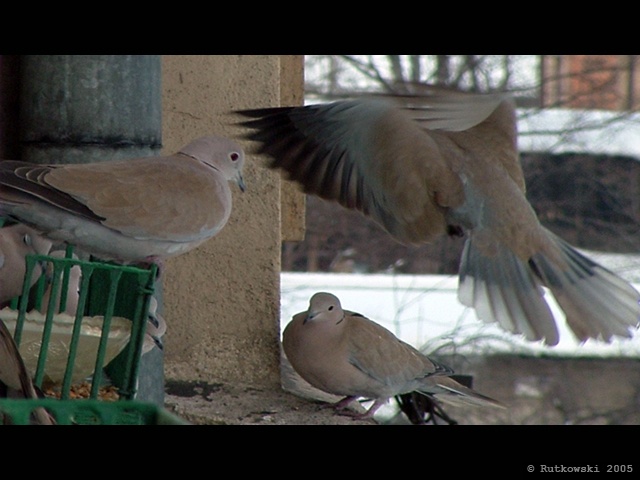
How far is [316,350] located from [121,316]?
1287 millimetres

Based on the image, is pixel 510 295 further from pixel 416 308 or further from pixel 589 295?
Answer: pixel 416 308

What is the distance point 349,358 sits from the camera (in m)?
3.99

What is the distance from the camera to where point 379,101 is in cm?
377

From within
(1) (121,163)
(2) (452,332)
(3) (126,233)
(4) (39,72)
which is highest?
(4) (39,72)

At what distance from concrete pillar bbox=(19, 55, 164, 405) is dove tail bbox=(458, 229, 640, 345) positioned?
118 cm

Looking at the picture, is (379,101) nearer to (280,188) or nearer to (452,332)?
(280,188)

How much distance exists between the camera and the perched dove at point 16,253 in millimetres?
2750

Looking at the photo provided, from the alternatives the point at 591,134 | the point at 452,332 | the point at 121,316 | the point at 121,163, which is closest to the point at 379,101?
the point at 121,163

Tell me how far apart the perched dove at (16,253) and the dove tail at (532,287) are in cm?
146

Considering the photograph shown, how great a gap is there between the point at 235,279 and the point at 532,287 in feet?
3.36

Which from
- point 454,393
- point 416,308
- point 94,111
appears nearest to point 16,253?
point 94,111

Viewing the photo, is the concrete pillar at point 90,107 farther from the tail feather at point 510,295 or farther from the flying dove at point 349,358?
the tail feather at point 510,295

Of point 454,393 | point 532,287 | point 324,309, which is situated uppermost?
point 532,287

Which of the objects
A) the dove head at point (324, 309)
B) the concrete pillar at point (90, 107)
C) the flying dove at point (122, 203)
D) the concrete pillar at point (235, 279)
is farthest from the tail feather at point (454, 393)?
the concrete pillar at point (90, 107)
